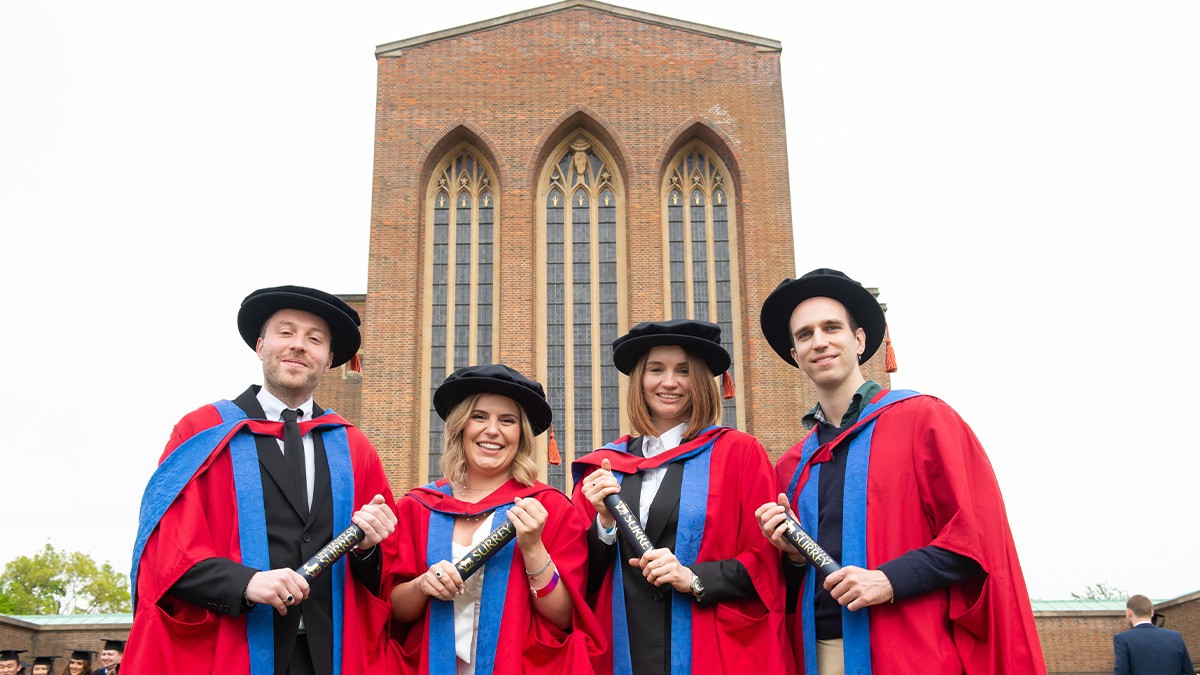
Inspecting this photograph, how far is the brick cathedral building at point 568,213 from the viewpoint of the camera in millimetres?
16953

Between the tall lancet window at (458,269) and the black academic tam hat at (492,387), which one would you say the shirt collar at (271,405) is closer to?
the black academic tam hat at (492,387)

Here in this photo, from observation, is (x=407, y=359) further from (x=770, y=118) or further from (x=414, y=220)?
(x=770, y=118)

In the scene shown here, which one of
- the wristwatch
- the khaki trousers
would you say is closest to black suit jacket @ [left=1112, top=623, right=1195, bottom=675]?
the khaki trousers

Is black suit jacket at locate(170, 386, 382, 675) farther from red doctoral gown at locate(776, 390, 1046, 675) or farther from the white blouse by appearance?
red doctoral gown at locate(776, 390, 1046, 675)

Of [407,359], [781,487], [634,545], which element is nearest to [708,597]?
[634,545]

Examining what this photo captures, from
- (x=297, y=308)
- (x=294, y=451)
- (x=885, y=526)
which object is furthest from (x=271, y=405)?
(x=885, y=526)

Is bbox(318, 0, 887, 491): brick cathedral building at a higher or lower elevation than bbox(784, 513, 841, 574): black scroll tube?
higher

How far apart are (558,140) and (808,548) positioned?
1563 centimetres

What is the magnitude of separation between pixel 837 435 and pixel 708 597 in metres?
0.86

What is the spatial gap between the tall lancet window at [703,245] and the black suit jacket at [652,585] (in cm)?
1314

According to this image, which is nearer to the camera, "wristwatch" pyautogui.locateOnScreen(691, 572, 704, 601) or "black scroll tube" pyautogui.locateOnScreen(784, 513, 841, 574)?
"black scroll tube" pyautogui.locateOnScreen(784, 513, 841, 574)

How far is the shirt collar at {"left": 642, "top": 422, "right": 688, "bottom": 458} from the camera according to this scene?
4309mm

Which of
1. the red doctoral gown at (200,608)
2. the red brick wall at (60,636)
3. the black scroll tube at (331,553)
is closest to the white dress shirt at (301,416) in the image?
the red doctoral gown at (200,608)

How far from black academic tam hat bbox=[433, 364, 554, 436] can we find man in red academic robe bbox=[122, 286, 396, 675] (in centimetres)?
44
